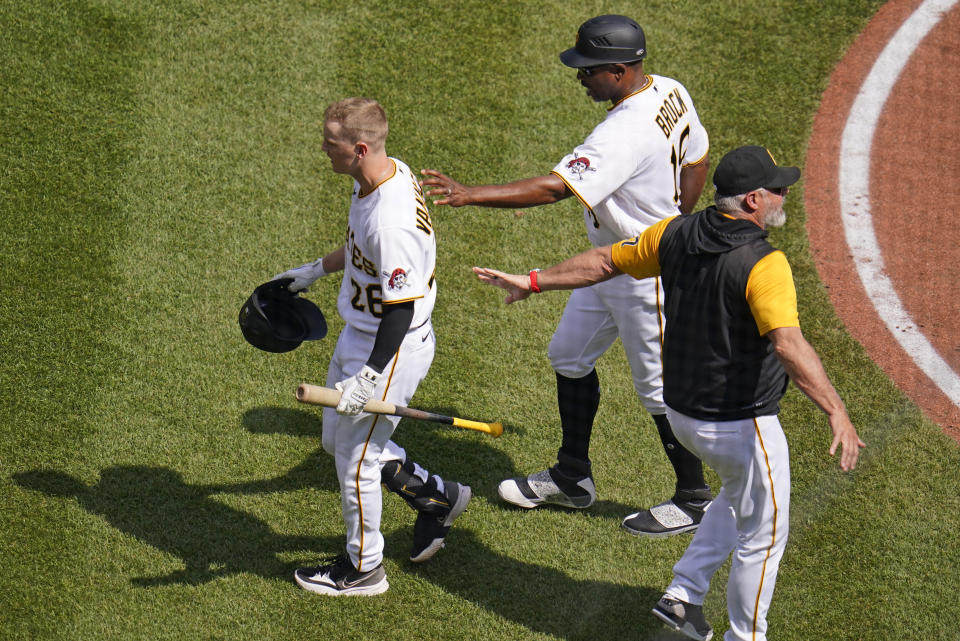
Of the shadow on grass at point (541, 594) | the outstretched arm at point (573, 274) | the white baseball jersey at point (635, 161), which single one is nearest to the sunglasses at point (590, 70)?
the white baseball jersey at point (635, 161)

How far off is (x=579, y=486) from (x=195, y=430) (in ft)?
7.54

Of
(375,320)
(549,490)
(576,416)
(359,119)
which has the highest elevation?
(359,119)

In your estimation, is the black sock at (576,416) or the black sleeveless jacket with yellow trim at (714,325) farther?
the black sock at (576,416)

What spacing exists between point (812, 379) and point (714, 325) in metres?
0.49

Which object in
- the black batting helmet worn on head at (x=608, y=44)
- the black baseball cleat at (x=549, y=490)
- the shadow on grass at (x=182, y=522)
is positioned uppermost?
the black batting helmet worn on head at (x=608, y=44)

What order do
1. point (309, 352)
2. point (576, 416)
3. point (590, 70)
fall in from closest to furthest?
1. point (590, 70)
2. point (576, 416)
3. point (309, 352)

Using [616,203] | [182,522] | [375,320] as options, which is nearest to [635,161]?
[616,203]

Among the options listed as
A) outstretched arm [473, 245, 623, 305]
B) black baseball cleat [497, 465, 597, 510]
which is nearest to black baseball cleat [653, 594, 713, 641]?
black baseball cleat [497, 465, 597, 510]

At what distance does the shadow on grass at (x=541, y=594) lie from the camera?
5246mm

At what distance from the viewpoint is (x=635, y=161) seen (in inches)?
203

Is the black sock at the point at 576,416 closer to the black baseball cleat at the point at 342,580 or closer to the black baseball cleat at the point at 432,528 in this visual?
the black baseball cleat at the point at 432,528

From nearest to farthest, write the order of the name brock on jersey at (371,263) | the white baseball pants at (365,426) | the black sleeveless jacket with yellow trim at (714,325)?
1. the black sleeveless jacket with yellow trim at (714,325)
2. the name brock on jersey at (371,263)
3. the white baseball pants at (365,426)

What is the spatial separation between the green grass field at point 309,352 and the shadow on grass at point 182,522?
2cm

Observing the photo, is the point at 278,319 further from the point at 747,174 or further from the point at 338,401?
the point at 747,174
